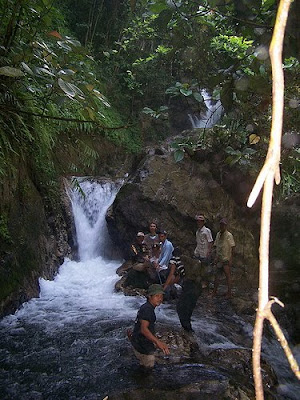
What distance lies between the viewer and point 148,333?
13.2 feet

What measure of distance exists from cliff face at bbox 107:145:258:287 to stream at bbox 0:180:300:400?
1723mm

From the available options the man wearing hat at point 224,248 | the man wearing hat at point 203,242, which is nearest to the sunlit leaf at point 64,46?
the man wearing hat at point 203,242

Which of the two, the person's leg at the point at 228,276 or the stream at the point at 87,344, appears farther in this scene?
the person's leg at the point at 228,276

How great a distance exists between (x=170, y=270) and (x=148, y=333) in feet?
6.43

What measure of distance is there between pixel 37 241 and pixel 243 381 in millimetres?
4903

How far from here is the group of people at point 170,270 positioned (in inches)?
162

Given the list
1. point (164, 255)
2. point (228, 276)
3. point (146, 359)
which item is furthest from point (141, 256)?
point (146, 359)

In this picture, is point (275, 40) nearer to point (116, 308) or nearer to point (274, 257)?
point (116, 308)

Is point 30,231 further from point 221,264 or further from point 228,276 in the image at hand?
point 228,276

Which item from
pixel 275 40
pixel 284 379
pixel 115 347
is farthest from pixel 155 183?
pixel 275 40

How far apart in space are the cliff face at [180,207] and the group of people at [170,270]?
2.82 feet

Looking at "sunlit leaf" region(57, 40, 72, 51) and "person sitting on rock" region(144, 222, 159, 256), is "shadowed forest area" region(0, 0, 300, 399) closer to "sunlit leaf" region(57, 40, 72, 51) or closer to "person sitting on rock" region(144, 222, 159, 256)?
"sunlit leaf" region(57, 40, 72, 51)

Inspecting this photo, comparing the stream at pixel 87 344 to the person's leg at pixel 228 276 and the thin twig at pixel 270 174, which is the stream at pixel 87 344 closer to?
the person's leg at pixel 228 276

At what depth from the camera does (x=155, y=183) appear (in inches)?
369
